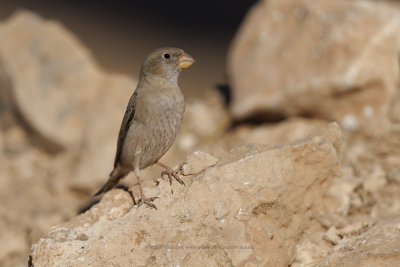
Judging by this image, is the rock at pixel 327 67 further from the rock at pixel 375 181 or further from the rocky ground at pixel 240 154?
the rock at pixel 375 181

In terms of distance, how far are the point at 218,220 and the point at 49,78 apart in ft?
16.1

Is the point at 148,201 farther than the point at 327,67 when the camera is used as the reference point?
No

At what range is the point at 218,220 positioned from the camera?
323 cm

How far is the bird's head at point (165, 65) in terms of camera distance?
13.5 ft

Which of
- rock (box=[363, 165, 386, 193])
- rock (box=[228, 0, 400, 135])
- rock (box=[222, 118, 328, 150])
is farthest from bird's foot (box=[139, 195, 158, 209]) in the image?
rock (box=[228, 0, 400, 135])

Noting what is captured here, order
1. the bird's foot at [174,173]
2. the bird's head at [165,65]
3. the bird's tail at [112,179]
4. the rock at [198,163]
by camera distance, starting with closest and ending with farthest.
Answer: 1. the bird's foot at [174,173]
2. the rock at [198,163]
3. the bird's head at [165,65]
4. the bird's tail at [112,179]

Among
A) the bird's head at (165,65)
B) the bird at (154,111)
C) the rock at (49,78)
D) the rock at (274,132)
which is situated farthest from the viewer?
the rock at (49,78)

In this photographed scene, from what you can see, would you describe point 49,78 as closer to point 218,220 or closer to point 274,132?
point 274,132

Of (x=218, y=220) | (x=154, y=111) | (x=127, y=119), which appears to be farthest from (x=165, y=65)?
(x=218, y=220)

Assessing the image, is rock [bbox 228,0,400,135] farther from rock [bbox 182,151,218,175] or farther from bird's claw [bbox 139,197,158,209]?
bird's claw [bbox 139,197,158,209]

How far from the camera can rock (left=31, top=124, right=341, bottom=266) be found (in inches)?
124

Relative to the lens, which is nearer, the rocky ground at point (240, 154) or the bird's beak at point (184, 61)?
the rocky ground at point (240, 154)

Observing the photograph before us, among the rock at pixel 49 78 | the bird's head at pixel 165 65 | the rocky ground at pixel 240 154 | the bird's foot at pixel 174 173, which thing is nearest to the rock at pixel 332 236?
the rocky ground at pixel 240 154

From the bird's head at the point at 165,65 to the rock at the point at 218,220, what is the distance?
2.91 feet
